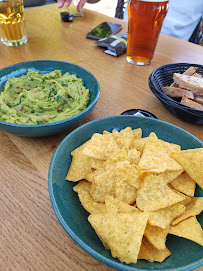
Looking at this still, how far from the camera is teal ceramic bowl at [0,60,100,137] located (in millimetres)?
869

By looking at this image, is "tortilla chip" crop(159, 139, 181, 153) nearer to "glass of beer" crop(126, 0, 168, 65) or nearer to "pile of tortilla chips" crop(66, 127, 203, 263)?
"pile of tortilla chips" crop(66, 127, 203, 263)

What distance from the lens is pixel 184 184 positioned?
72 centimetres

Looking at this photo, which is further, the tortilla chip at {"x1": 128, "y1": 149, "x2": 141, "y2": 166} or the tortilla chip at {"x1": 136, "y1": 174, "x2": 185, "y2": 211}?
the tortilla chip at {"x1": 128, "y1": 149, "x2": 141, "y2": 166}

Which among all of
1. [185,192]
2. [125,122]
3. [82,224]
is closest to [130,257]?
[82,224]

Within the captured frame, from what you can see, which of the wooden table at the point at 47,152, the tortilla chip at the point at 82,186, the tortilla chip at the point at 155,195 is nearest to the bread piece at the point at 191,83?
the wooden table at the point at 47,152

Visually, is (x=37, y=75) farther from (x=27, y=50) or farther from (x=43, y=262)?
(x=43, y=262)

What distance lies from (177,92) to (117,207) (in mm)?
753

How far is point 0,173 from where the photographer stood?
2.82ft

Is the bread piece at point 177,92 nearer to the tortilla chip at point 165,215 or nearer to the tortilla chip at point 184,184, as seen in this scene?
the tortilla chip at point 184,184

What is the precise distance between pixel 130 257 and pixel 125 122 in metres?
0.54

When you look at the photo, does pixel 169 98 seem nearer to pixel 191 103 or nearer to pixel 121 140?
pixel 191 103

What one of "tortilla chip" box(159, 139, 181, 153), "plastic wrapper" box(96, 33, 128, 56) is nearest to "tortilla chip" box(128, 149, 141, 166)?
"tortilla chip" box(159, 139, 181, 153)

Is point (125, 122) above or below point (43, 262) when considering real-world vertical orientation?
above

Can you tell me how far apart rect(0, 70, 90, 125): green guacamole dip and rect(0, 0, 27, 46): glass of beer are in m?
0.69
